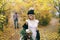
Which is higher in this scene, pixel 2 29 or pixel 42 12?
pixel 42 12

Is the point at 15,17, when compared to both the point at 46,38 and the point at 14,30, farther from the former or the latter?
the point at 46,38

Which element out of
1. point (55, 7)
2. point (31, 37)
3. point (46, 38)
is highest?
point (55, 7)

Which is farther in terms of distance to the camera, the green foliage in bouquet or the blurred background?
the green foliage in bouquet

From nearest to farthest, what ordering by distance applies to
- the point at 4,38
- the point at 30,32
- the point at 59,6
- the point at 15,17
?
1. the point at 30,32
2. the point at 4,38
3. the point at 59,6
4. the point at 15,17

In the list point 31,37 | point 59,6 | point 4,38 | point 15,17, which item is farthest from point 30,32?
point 15,17

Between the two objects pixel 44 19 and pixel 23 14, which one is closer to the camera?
pixel 23 14

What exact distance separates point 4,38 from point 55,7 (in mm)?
1539

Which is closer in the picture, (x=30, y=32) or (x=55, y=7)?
(x=30, y=32)

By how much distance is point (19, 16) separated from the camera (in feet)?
19.7

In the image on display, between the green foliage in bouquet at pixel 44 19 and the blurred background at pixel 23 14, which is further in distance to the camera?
the green foliage in bouquet at pixel 44 19

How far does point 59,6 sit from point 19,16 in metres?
1.25

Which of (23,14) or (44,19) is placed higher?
(23,14)

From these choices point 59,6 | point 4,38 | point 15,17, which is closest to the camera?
point 4,38

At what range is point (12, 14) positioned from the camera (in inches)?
236
